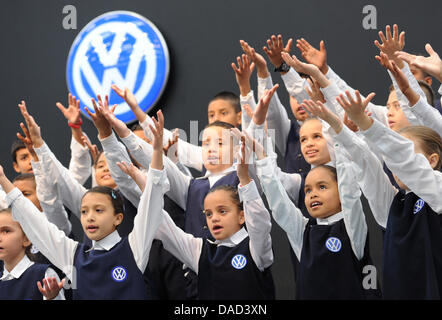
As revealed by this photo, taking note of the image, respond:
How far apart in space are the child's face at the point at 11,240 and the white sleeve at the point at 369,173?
136cm

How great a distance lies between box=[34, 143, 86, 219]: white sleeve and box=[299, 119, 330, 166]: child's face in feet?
3.46

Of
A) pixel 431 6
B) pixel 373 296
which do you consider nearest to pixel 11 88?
pixel 431 6

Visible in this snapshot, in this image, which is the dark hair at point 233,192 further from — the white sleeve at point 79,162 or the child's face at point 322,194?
the white sleeve at point 79,162

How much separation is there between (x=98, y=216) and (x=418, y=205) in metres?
1.16

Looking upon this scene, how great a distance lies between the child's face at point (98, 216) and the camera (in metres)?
2.50

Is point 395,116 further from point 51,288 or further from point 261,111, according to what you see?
point 51,288

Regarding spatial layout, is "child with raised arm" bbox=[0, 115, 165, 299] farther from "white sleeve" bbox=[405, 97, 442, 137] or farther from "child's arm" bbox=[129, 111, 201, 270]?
"white sleeve" bbox=[405, 97, 442, 137]

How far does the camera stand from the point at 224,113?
3164 millimetres

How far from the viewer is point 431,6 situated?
3377 mm

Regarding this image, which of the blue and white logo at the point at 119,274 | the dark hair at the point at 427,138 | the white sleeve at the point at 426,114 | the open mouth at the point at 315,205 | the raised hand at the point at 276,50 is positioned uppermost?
the raised hand at the point at 276,50

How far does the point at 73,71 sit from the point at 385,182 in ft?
8.61

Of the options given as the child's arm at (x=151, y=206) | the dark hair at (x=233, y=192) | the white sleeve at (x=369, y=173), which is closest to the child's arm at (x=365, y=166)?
the white sleeve at (x=369, y=173)

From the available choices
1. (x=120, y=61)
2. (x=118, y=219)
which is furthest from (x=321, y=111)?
(x=120, y=61)
